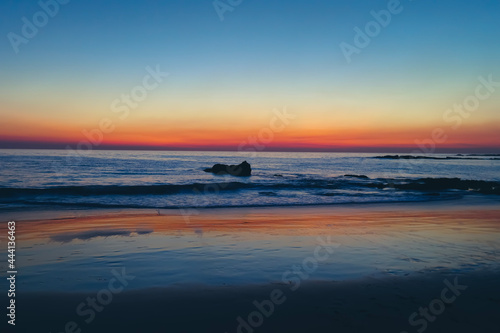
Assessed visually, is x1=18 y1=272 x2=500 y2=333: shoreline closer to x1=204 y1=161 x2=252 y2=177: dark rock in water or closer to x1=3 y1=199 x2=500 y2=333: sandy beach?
x1=3 y1=199 x2=500 y2=333: sandy beach

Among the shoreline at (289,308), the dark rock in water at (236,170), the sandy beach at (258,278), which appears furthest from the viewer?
the dark rock in water at (236,170)

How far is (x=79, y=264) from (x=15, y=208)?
490 inches

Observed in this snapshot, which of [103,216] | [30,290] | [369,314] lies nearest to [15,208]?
[103,216]

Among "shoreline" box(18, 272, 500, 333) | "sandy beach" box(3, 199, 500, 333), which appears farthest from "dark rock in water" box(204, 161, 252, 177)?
"shoreline" box(18, 272, 500, 333)

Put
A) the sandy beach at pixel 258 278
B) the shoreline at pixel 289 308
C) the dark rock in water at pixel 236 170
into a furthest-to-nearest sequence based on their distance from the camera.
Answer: the dark rock in water at pixel 236 170 < the sandy beach at pixel 258 278 < the shoreline at pixel 289 308

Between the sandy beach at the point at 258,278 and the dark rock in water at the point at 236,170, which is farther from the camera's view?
the dark rock in water at the point at 236,170

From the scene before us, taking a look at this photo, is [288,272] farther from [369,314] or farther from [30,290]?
[30,290]

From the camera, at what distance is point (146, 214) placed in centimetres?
1642

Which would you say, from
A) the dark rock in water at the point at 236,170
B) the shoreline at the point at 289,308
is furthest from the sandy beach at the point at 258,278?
the dark rock in water at the point at 236,170

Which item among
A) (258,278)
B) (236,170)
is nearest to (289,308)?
(258,278)

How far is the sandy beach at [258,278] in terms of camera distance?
5.14 meters

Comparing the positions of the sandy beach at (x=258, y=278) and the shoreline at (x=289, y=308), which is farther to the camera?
the sandy beach at (x=258, y=278)

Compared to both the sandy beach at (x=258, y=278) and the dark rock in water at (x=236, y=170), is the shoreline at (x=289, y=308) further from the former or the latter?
the dark rock in water at (x=236, y=170)

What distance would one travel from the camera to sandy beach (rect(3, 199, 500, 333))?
5137 mm
